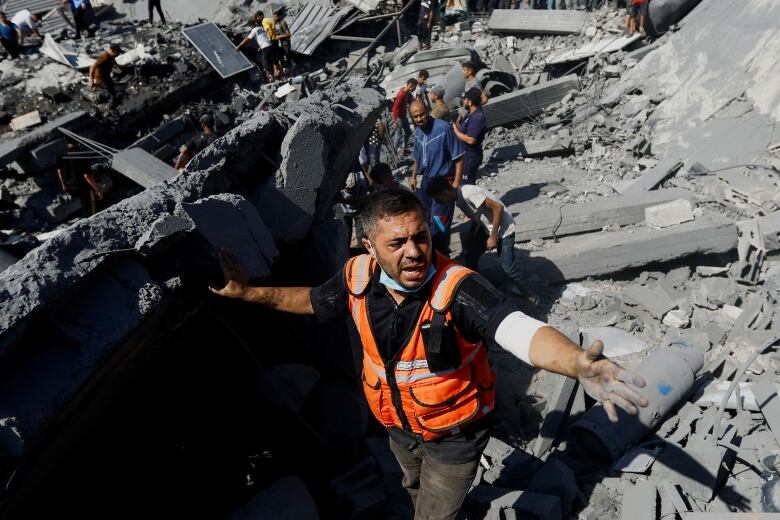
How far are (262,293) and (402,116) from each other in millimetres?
8135

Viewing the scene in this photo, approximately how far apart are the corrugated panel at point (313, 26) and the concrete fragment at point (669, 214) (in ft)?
37.4

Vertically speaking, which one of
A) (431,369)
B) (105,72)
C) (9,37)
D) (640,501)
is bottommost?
(640,501)

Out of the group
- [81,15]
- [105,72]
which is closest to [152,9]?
[81,15]

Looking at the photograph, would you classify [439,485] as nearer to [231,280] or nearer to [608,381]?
[608,381]

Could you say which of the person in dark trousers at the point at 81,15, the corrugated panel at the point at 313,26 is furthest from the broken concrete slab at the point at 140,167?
the person in dark trousers at the point at 81,15

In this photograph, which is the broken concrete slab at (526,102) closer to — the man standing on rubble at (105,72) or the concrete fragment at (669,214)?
the concrete fragment at (669,214)

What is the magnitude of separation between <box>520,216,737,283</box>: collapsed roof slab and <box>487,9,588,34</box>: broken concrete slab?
9397 millimetres

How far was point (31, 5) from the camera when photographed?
1691 centimetres

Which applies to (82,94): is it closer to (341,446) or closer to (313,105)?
(313,105)

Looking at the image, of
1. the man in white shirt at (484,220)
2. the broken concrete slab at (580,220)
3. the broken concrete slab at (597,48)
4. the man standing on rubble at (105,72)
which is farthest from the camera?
the broken concrete slab at (597,48)

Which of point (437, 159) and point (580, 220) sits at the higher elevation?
point (437, 159)

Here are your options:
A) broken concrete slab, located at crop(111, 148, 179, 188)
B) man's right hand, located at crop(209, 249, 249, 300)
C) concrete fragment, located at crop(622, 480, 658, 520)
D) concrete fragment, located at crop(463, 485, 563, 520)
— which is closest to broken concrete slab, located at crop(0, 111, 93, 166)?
broken concrete slab, located at crop(111, 148, 179, 188)

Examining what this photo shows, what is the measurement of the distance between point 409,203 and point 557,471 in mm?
2055

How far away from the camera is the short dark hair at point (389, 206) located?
2.45 meters
